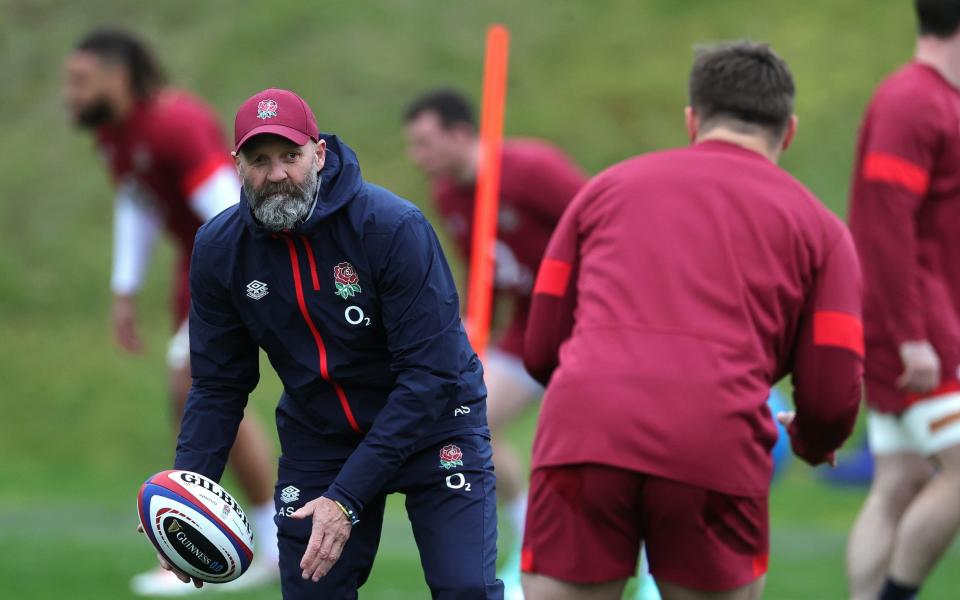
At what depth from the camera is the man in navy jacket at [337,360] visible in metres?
4.10

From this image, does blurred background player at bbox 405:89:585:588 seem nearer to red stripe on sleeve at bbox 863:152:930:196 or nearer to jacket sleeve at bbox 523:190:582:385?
red stripe on sleeve at bbox 863:152:930:196

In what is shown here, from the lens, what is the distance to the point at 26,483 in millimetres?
12195

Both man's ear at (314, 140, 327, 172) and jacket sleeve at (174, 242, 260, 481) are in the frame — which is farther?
jacket sleeve at (174, 242, 260, 481)

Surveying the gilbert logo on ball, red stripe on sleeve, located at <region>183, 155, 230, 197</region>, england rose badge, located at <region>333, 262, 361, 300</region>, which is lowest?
england rose badge, located at <region>333, 262, 361, 300</region>

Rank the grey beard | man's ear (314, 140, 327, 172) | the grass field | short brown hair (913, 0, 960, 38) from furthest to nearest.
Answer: the grass field, short brown hair (913, 0, 960, 38), man's ear (314, 140, 327, 172), the grey beard

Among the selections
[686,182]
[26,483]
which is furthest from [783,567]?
[26,483]

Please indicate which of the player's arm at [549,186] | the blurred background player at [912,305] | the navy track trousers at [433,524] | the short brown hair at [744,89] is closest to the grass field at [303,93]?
the player's arm at [549,186]

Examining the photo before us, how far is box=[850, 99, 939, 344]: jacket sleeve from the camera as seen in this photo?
5750 millimetres

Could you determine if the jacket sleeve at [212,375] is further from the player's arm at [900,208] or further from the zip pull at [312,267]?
the player's arm at [900,208]

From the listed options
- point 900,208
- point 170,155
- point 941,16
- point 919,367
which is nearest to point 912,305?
point 919,367

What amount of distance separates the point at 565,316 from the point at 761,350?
625mm

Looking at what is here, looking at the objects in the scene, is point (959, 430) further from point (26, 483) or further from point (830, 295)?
→ point (26, 483)

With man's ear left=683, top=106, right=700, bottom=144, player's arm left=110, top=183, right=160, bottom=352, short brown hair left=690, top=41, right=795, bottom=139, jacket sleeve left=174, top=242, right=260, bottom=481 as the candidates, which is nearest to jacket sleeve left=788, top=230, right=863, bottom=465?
short brown hair left=690, top=41, right=795, bottom=139

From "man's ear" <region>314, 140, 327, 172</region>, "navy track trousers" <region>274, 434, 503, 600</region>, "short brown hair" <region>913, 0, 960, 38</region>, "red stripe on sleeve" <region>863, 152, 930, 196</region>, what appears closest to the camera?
"man's ear" <region>314, 140, 327, 172</region>
